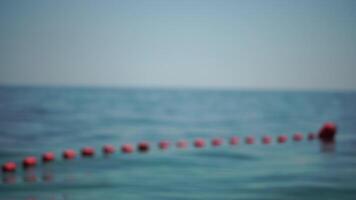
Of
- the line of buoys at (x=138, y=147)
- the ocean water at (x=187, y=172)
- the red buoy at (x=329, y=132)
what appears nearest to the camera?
the ocean water at (x=187, y=172)

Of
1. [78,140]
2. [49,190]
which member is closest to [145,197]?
[49,190]

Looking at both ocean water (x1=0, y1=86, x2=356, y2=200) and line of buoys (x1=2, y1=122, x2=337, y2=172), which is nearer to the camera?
ocean water (x1=0, y1=86, x2=356, y2=200)

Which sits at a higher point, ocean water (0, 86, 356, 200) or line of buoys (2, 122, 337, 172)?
line of buoys (2, 122, 337, 172)

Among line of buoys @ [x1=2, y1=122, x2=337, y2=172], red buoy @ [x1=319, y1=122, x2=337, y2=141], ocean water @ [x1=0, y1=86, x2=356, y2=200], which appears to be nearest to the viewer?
ocean water @ [x1=0, y1=86, x2=356, y2=200]

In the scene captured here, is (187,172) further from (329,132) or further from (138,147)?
(329,132)

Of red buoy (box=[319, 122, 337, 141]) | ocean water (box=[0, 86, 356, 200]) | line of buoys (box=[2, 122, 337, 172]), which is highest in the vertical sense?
red buoy (box=[319, 122, 337, 141])

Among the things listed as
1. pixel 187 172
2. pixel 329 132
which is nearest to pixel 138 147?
pixel 187 172

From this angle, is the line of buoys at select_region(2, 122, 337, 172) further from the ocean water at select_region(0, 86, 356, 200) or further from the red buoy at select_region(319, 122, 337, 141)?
the ocean water at select_region(0, 86, 356, 200)

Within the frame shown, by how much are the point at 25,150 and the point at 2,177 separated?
13.7 feet

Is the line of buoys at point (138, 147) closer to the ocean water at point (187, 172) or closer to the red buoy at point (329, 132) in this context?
the red buoy at point (329, 132)

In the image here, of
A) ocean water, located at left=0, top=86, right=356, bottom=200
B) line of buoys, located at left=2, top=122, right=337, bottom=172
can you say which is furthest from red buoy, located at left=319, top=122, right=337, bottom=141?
ocean water, located at left=0, top=86, right=356, bottom=200

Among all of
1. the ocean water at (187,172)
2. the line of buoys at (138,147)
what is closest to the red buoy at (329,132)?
the line of buoys at (138,147)

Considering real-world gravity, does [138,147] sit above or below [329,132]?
below

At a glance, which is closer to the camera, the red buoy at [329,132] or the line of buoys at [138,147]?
the line of buoys at [138,147]
